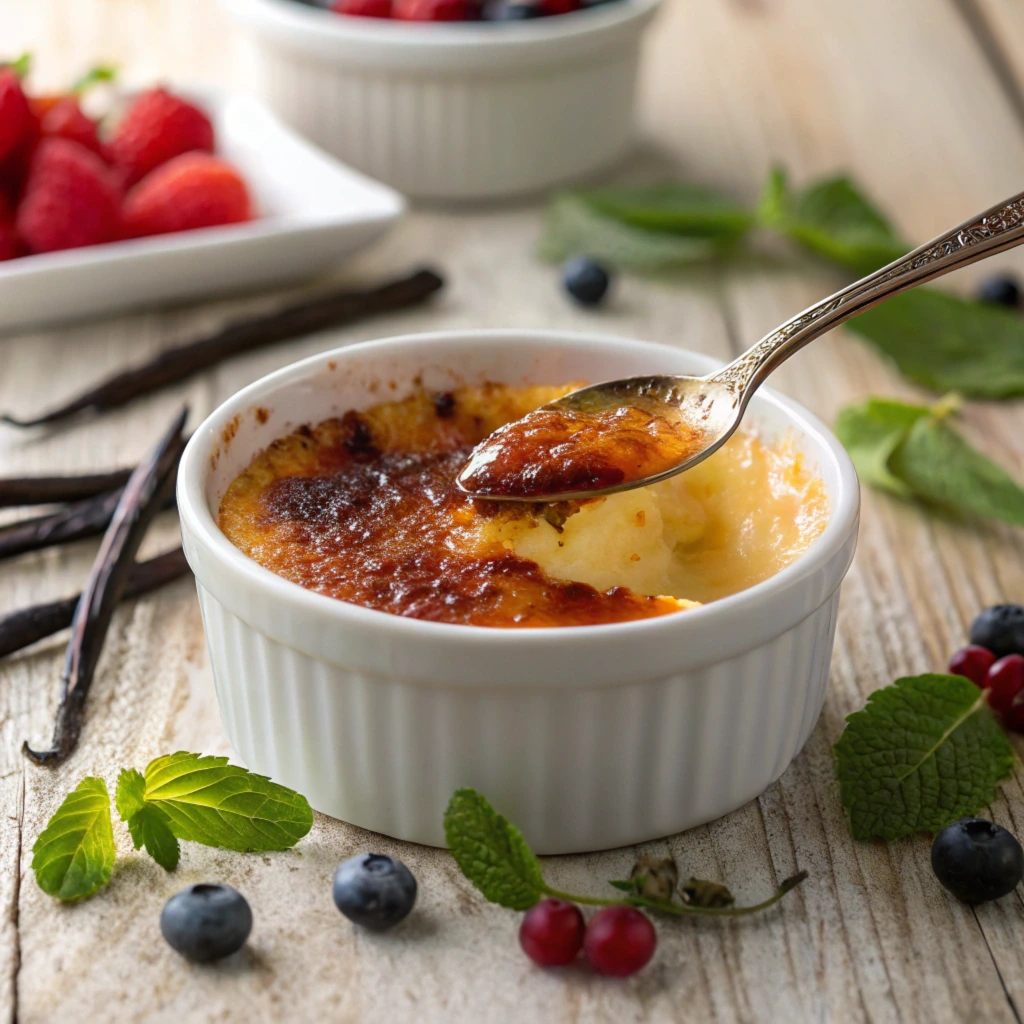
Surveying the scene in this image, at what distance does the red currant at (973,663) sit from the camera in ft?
6.32

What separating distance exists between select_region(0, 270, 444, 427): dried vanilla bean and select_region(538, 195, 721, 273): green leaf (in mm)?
355

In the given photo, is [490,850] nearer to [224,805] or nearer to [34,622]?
[224,805]

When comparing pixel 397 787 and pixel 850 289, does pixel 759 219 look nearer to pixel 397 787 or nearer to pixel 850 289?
pixel 850 289

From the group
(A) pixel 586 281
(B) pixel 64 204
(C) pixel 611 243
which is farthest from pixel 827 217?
(B) pixel 64 204

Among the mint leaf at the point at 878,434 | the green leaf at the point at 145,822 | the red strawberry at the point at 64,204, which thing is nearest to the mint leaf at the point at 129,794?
the green leaf at the point at 145,822

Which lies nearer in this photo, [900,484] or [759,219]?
[900,484]

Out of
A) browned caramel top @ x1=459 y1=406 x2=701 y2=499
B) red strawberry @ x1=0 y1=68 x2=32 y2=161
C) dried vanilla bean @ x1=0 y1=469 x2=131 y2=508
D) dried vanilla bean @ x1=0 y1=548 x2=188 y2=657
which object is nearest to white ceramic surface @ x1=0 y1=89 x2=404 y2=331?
red strawberry @ x1=0 y1=68 x2=32 y2=161

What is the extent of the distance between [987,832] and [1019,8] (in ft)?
12.9

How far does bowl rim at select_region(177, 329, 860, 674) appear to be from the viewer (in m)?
1.43

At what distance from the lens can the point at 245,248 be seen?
2.98m

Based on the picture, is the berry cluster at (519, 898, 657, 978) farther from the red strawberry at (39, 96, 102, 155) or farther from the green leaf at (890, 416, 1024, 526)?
the red strawberry at (39, 96, 102, 155)

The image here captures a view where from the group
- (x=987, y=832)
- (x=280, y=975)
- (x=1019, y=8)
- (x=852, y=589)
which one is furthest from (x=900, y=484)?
(x=1019, y=8)

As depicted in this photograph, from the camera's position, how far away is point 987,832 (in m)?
1.54

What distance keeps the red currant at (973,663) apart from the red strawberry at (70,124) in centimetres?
233
